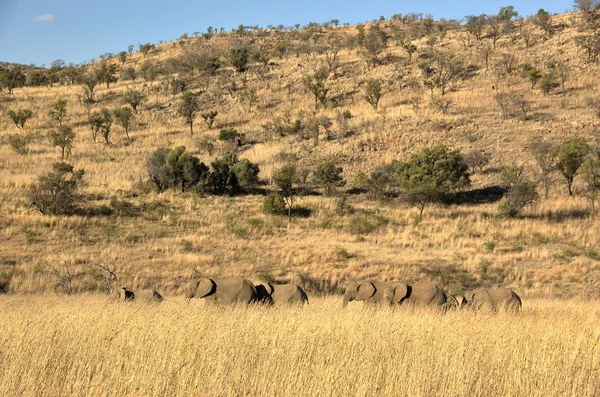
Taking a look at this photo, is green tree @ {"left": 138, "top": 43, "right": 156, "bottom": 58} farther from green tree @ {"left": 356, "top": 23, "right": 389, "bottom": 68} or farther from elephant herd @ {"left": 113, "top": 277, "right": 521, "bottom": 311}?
elephant herd @ {"left": 113, "top": 277, "right": 521, "bottom": 311}

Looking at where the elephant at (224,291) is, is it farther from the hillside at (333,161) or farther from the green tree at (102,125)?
Result: the green tree at (102,125)

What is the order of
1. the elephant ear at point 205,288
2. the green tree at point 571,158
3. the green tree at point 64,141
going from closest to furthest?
1. the elephant ear at point 205,288
2. the green tree at point 571,158
3. the green tree at point 64,141

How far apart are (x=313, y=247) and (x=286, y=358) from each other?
15371 mm

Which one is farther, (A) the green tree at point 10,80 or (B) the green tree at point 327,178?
(A) the green tree at point 10,80

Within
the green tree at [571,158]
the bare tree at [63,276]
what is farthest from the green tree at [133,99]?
the green tree at [571,158]

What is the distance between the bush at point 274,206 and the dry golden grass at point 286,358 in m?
19.3

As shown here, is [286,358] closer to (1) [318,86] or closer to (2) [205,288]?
(2) [205,288]

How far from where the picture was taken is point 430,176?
29.3 metres

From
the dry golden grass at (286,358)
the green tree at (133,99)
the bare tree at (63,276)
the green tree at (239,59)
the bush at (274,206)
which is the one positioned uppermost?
the green tree at (239,59)

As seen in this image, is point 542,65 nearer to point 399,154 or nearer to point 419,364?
point 399,154

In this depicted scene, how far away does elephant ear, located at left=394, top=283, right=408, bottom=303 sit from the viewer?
1321 cm

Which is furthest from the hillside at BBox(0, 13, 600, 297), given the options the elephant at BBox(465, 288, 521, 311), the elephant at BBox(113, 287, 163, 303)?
the elephant at BBox(465, 288, 521, 311)

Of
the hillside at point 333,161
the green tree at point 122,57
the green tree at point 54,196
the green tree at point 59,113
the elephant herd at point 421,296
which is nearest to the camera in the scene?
the elephant herd at point 421,296

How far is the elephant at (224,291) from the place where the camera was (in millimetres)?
12367
